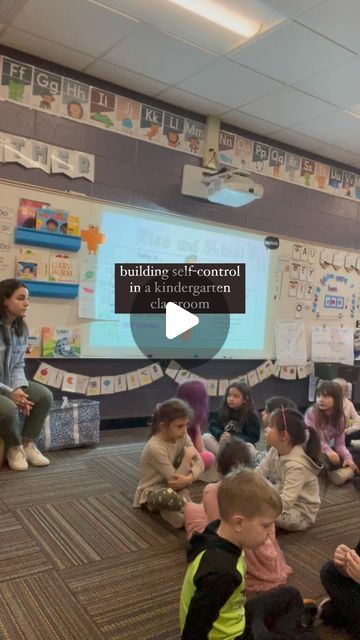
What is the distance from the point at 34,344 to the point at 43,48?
195 centimetres

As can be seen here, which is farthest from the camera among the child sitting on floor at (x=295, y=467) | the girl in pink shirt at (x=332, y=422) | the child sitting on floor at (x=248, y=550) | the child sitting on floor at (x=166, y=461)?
the girl in pink shirt at (x=332, y=422)

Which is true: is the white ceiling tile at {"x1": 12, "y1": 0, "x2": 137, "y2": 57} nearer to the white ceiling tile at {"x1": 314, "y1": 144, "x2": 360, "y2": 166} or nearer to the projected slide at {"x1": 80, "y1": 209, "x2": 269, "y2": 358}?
the projected slide at {"x1": 80, "y1": 209, "x2": 269, "y2": 358}

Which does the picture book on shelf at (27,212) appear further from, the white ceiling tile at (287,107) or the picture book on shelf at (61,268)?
the white ceiling tile at (287,107)

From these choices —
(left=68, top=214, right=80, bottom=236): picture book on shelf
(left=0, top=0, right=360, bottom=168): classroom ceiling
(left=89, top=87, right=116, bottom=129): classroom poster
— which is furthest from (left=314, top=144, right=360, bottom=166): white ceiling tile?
(left=68, top=214, right=80, bottom=236): picture book on shelf

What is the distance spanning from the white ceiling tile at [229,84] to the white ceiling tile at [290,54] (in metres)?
0.09

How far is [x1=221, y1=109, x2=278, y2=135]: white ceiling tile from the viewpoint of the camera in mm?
4100

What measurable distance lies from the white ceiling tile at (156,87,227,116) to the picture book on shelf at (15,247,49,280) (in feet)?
5.01

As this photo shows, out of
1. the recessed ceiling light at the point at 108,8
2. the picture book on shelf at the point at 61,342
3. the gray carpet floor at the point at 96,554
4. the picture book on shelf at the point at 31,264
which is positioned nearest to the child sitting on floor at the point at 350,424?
the gray carpet floor at the point at 96,554

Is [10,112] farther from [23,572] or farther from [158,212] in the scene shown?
[23,572]

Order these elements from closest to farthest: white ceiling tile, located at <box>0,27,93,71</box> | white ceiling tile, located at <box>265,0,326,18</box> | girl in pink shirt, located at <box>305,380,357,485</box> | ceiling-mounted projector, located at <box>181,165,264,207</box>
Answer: white ceiling tile, located at <box>265,0,326,18</box> < white ceiling tile, located at <box>0,27,93,71</box> < girl in pink shirt, located at <box>305,380,357,485</box> < ceiling-mounted projector, located at <box>181,165,264,207</box>

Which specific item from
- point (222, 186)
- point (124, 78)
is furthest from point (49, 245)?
point (222, 186)

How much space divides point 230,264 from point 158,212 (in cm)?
82

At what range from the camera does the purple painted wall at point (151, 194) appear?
11.4ft

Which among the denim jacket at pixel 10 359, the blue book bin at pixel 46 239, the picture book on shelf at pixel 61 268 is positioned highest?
the blue book bin at pixel 46 239
